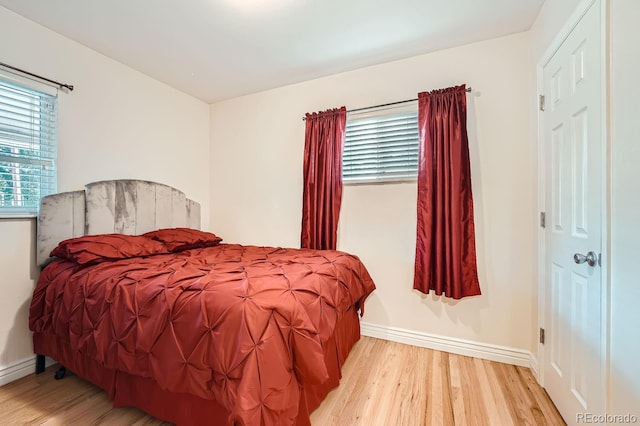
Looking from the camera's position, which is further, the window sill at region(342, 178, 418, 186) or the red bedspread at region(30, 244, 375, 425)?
the window sill at region(342, 178, 418, 186)

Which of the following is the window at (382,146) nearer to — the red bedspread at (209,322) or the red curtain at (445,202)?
the red curtain at (445,202)

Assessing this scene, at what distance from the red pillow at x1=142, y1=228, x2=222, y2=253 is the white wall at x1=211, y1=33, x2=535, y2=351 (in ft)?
1.91

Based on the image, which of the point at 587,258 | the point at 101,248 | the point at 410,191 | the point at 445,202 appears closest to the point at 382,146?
the point at 410,191

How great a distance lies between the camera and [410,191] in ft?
7.99

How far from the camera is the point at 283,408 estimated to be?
1087 mm

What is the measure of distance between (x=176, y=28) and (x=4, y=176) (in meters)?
1.63

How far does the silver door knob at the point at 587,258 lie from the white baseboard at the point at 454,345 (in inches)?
40.2

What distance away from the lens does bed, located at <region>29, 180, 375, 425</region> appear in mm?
1084

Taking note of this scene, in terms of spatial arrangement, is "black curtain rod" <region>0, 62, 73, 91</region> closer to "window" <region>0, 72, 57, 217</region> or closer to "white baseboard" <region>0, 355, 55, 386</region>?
"window" <region>0, 72, 57, 217</region>

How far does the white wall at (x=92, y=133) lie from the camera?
1896 mm

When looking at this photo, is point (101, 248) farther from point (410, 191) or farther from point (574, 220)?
point (574, 220)

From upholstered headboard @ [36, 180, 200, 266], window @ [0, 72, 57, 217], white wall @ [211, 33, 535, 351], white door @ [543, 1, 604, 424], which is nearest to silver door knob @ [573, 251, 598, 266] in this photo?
white door @ [543, 1, 604, 424]

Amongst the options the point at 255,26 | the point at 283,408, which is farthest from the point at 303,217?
the point at 283,408

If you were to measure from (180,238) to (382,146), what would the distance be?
212 centimetres
